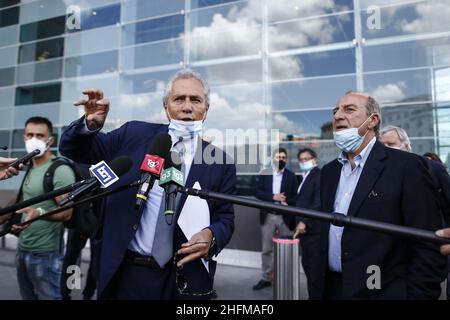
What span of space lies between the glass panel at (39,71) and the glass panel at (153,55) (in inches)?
101

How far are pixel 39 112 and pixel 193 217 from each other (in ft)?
35.1

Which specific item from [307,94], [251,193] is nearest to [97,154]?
[251,193]

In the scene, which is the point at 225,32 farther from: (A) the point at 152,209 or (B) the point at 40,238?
(A) the point at 152,209

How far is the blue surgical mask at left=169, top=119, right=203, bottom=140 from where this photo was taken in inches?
59.4

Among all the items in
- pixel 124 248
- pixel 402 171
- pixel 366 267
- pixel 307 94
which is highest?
pixel 307 94

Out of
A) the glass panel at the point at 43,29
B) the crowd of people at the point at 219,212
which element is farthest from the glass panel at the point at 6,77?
the crowd of people at the point at 219,212

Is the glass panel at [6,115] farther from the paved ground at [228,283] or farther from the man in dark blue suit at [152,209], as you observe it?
the man in dark blue suit at [152,209]

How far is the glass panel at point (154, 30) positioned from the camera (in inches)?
348

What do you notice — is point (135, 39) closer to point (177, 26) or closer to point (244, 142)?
point (177, 26)

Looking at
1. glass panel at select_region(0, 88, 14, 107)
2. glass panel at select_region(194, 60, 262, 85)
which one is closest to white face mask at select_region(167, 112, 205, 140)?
glass panel at select_region(194, 60, 262, 85)

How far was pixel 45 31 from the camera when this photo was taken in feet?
33.6

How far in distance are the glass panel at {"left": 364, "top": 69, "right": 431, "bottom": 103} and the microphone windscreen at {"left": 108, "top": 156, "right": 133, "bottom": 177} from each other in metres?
6.79

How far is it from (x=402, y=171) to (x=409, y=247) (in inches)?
16.0

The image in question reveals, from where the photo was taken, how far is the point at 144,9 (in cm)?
923
